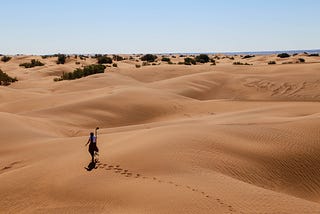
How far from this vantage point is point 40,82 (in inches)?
1345

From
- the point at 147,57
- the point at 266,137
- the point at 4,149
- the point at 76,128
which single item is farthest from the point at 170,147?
the point at 147,57

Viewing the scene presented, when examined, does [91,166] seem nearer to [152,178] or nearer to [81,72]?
[152,178]

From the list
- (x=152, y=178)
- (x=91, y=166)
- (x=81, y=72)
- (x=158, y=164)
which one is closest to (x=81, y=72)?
(x=81, y=72)

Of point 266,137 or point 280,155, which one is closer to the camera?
point 280,155

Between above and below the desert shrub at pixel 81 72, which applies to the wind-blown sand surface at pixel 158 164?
above

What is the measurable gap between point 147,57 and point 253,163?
175 ft

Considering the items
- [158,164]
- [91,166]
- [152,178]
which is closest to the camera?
[152,178]

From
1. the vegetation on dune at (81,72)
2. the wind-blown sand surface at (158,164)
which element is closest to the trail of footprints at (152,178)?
the wind-blown sand surface at (158,164)

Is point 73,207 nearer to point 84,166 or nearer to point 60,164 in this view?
point 84,166

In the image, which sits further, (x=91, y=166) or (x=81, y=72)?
(x=81, y=72)

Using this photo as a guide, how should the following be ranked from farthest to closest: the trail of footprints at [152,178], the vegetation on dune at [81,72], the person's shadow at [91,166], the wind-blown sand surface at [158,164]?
1. the vegetation on dune at [81,72]
2. the person's shadow at [91,166]
3. the wind-blown sand surface at [158,164]
4. the trail of footprints at [152,178]

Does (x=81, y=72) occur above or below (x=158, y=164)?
below

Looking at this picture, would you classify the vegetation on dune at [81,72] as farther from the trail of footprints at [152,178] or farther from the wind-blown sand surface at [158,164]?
the trail of footprints at [152,178]

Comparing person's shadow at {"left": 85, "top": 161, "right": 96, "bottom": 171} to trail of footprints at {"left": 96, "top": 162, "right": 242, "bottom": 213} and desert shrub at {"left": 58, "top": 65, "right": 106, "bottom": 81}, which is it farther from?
desert shrub at {"left": 58, "top": 65, "right": 106, "bottom": 81}
